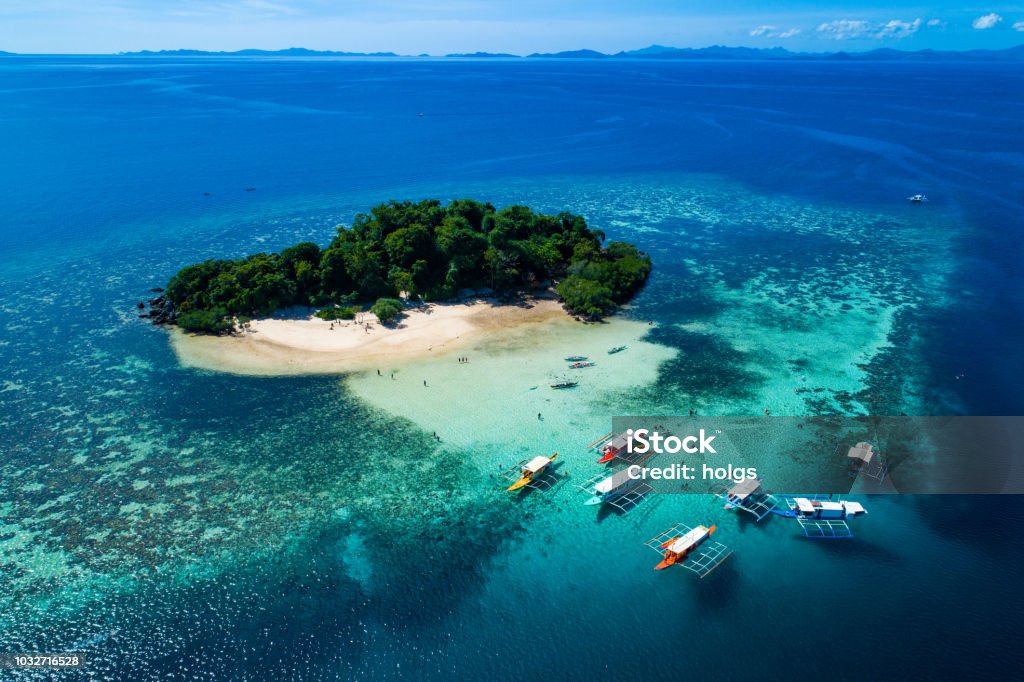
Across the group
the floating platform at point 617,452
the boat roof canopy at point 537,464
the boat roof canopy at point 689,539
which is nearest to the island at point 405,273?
the floating platform at point 617,452

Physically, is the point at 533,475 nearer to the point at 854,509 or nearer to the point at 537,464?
the point at 537,464

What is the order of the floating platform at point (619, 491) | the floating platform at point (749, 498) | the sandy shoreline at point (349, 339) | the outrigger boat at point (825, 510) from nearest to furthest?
the outrigger boat at point (825, 510) → the floating platform at point (749, 498) → the floating platform at point (619, 491) → the sandy shoreline at point (349, 339)

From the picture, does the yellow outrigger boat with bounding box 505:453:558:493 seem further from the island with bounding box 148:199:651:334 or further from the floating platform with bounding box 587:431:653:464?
the island with bounding box 148:199:651:334

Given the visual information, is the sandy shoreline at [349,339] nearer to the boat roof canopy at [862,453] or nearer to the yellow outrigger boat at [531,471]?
the yellow outrigger boat at [531,471]

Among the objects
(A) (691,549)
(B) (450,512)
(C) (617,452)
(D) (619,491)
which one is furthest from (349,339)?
(A) (691,549)

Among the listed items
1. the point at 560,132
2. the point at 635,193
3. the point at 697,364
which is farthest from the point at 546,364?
the point at 560,132

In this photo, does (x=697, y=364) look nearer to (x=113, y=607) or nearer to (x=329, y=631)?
(x=329, y=631)
